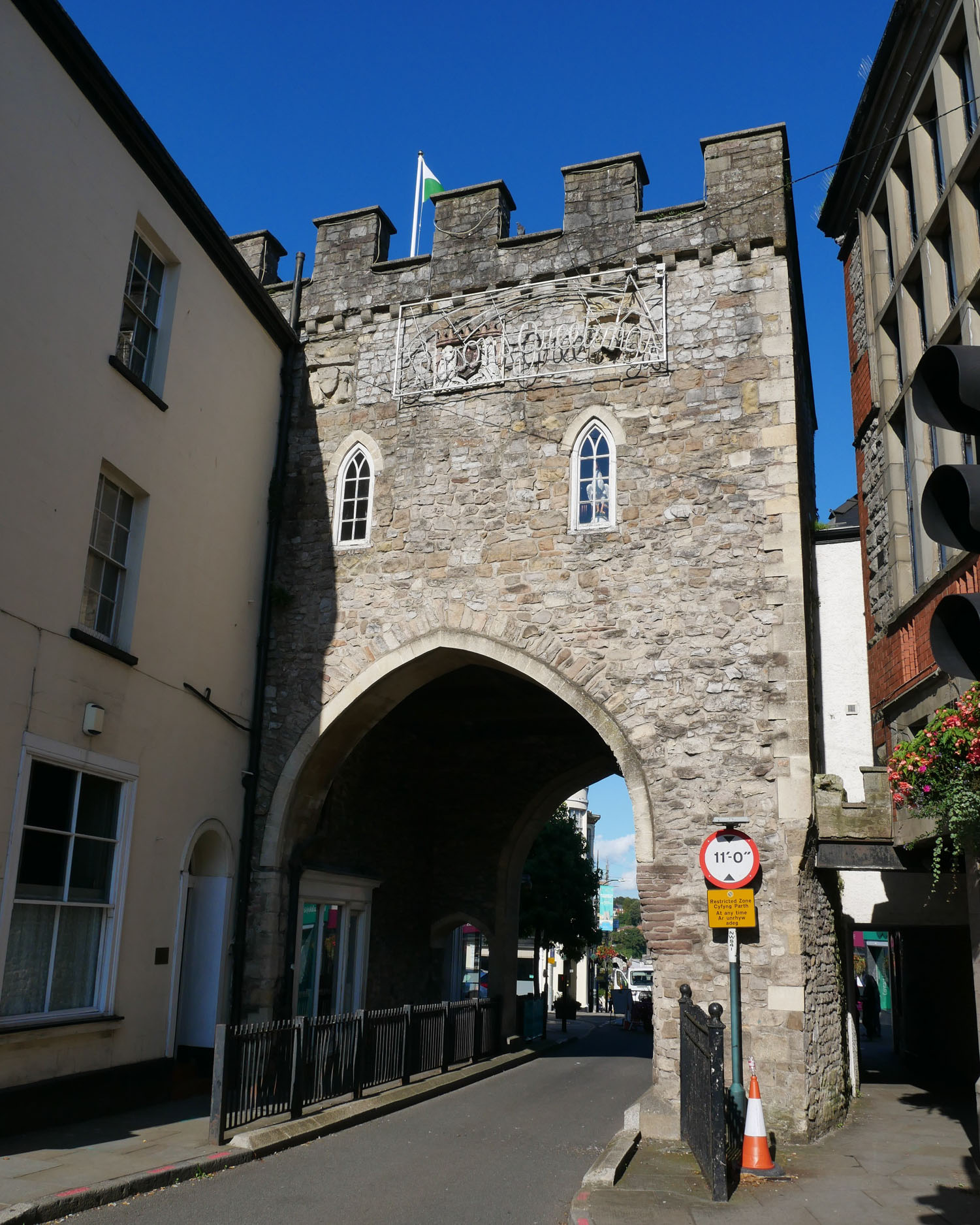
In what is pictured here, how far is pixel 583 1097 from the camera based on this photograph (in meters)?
11.6

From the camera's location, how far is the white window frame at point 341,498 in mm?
11906

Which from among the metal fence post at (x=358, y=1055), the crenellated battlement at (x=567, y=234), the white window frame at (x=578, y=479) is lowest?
the metal fence post at (x=358, y=1055)

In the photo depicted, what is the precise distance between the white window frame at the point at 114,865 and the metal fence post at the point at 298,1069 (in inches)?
62.5

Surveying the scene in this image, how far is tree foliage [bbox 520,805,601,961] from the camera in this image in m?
28.4

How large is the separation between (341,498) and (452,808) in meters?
6.27

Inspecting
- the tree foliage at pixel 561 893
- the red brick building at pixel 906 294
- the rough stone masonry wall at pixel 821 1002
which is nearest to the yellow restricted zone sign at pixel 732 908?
the rough stone masonry wall at pixel 821 1002

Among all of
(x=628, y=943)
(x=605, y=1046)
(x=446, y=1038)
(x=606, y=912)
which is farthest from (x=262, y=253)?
(x=628, y=943)

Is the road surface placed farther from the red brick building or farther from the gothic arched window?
the gothic arched window

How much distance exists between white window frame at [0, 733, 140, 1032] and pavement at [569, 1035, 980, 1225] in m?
4.37

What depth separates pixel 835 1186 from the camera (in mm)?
6969

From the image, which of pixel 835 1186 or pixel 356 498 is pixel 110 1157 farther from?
pixel 356 498

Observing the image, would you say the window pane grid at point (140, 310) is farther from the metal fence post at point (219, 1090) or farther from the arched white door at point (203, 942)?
the metal fence post at point (219, 1090)

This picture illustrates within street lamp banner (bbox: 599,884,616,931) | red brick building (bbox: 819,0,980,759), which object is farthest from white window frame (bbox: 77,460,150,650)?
street lamp banner (bbox: 599,884,616,931)

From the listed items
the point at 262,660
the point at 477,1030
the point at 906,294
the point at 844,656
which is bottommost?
the point at 477,1030
